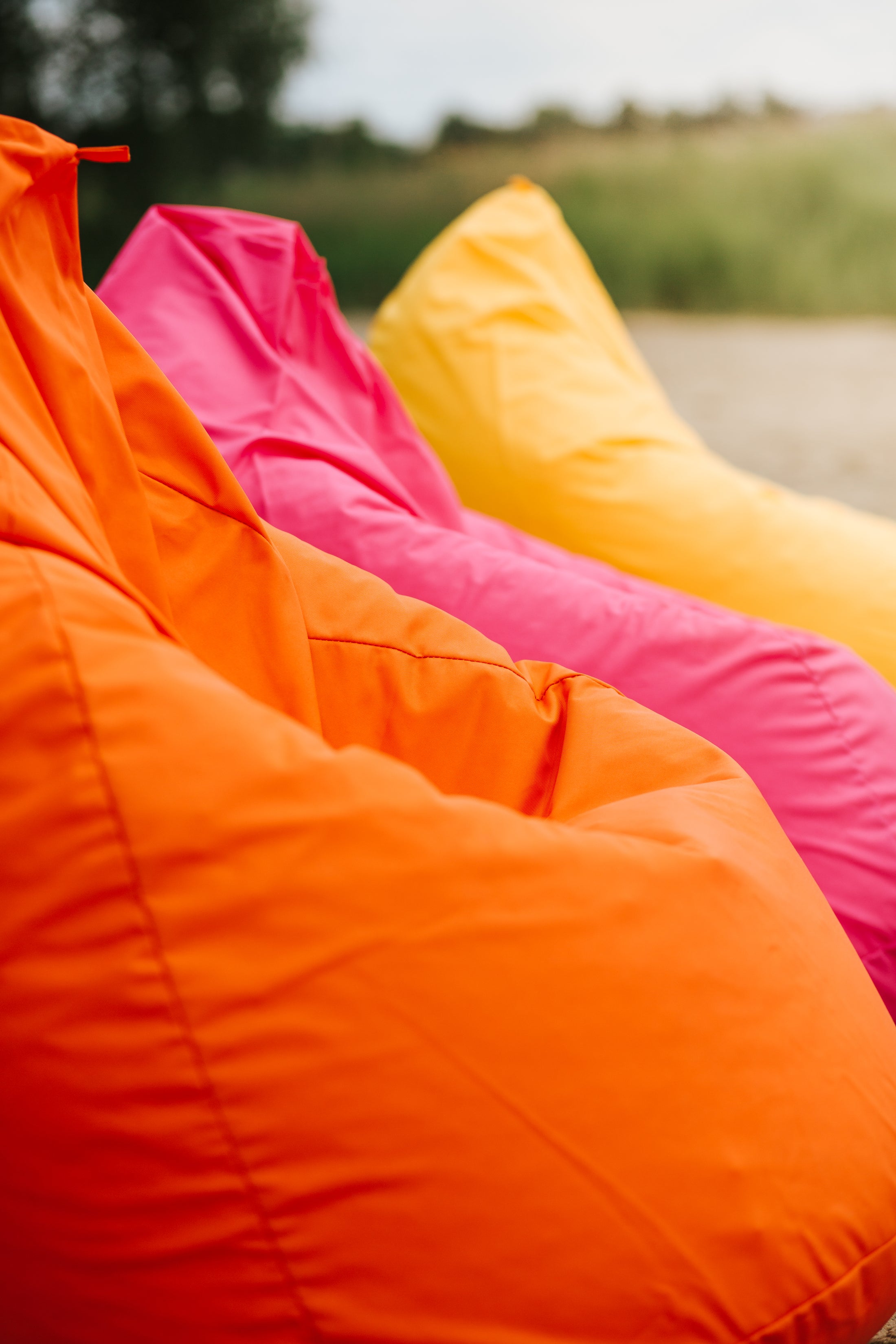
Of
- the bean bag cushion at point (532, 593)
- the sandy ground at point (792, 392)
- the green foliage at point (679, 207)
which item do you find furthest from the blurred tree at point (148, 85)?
the bean bag cushion at point (532, 593)

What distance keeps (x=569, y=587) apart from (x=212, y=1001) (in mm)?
509

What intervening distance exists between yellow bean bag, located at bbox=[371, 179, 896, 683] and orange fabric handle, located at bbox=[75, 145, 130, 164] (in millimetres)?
726

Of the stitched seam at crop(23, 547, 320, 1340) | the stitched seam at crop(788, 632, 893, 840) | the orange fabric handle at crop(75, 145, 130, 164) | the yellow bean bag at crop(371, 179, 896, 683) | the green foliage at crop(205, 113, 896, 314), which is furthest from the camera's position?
the green foliage at crop(205, 113, 896, 314)

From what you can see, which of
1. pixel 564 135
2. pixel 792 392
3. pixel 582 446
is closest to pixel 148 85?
pixel 564 135

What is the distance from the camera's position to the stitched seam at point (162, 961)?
0.35 meters

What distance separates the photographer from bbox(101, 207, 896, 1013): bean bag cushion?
0.72 metres

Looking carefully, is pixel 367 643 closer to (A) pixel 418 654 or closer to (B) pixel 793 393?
(A) pixel 418 654

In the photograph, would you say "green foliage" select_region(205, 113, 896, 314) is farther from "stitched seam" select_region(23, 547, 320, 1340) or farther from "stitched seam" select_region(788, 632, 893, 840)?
"stitched seam" select_region(23, 547, 320, 1340)

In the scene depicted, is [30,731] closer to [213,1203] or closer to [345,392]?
[213,1203]

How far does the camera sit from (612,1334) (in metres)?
0.38

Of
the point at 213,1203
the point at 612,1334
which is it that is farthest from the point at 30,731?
the point at 612,1334

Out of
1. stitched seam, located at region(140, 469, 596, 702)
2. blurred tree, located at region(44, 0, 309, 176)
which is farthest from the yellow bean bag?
blurred tree, located at region(44, 0, 309, 176)

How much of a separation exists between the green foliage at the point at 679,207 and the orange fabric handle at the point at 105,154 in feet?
10.8

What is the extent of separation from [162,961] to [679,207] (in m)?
3.76
